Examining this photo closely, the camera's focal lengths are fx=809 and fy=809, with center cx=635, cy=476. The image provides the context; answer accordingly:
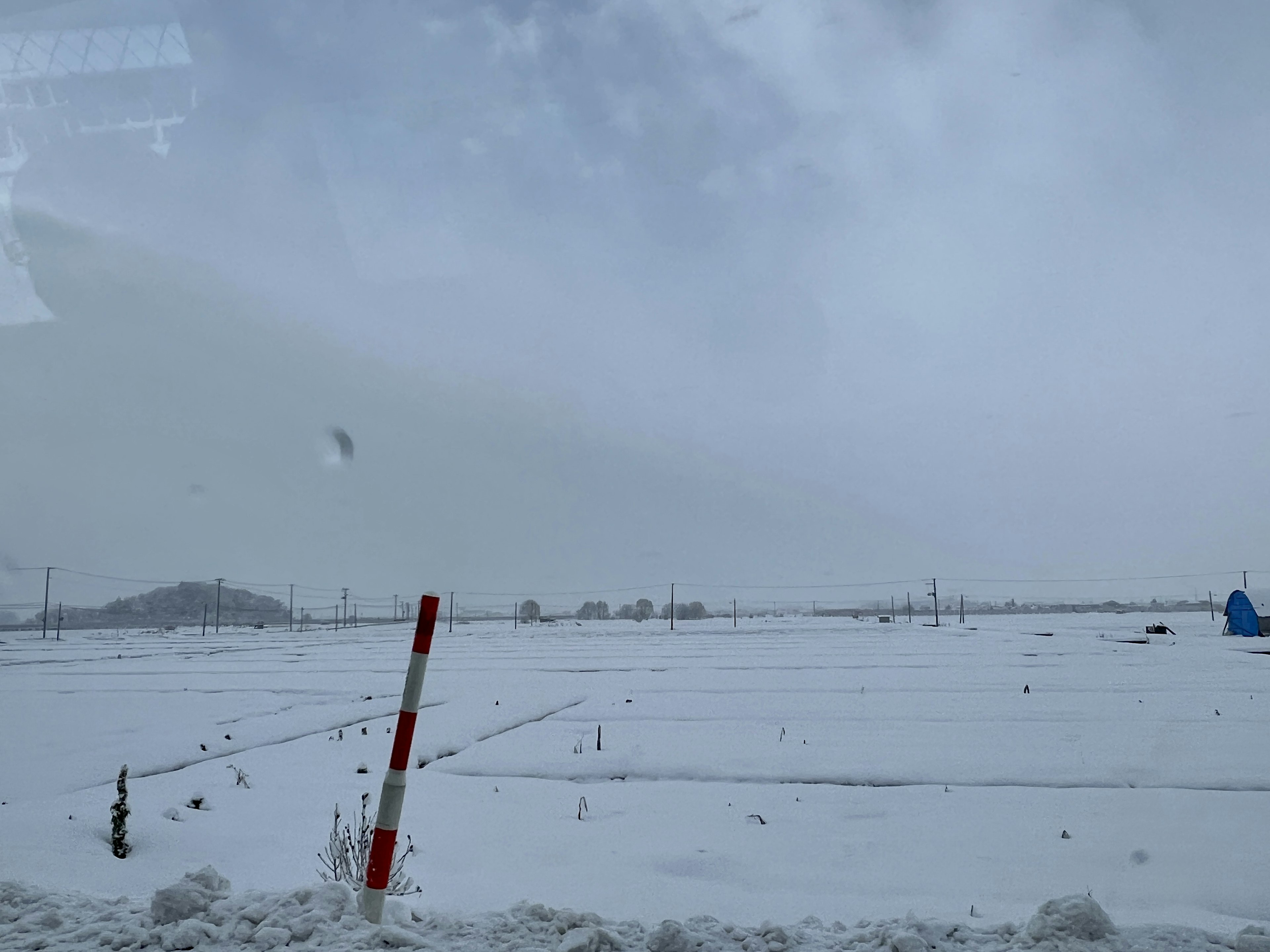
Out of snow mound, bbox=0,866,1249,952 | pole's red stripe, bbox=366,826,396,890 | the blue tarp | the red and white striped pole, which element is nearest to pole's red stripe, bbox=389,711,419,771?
the red and white striped pole

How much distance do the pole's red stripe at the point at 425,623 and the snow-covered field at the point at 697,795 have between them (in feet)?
3.59

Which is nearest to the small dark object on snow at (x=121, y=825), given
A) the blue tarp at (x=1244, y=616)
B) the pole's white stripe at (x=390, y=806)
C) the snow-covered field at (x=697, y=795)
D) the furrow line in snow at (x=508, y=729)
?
the snow-covered field at (x=697, y=795)

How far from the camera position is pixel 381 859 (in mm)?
3145

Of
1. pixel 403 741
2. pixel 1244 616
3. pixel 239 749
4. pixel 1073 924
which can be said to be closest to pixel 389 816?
pixel 403 741

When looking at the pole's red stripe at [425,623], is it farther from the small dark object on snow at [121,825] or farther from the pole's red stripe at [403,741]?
the small dark object on snow at [121,825]

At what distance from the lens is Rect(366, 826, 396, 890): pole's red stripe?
3105mm

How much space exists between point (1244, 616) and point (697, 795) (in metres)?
30.9

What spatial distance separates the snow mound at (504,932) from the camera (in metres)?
2.96

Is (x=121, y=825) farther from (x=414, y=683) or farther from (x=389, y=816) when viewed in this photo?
(x=414, y=683)

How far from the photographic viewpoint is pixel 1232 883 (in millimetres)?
3729

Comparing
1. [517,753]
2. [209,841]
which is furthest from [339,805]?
[517,753]

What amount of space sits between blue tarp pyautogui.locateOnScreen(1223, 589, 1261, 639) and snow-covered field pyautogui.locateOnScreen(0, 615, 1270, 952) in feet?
62.7

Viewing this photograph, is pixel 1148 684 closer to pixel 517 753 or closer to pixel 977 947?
pixel 517 753

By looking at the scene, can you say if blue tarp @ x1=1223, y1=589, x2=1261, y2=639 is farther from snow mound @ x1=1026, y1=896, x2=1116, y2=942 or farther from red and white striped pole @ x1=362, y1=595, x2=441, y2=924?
red and white striped pole @ x1=362, y1=595, x2=441, y2=924
